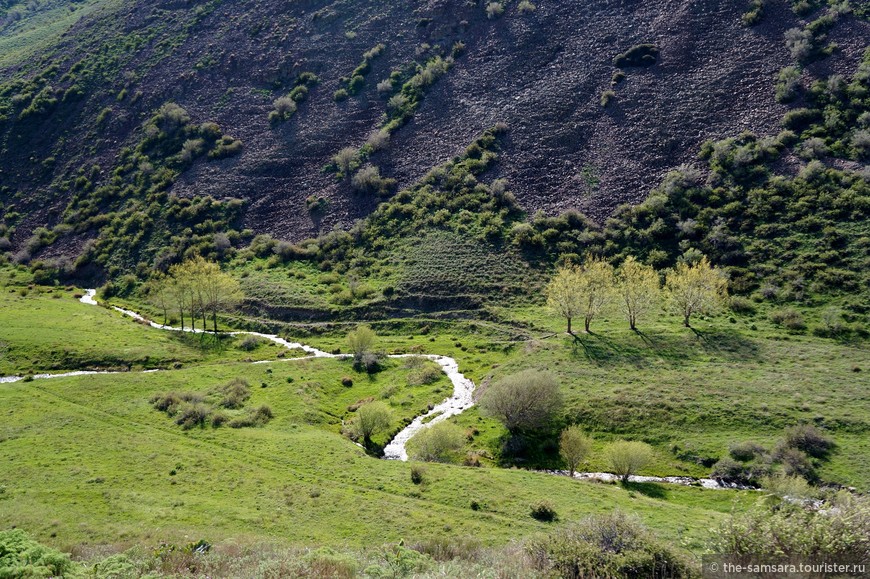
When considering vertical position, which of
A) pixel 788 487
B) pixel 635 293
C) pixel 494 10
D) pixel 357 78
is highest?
pixel 494 10

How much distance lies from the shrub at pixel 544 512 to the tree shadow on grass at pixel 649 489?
969 cm

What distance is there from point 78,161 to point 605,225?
405 ft

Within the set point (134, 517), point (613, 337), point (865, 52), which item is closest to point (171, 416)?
point (134, 517)

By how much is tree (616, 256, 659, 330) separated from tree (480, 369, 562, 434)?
22.1 metres

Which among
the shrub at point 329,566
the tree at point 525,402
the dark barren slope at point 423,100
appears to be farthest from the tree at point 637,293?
the shrub at point 329,566

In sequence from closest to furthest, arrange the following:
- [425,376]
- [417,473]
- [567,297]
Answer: [417,473], [425,376], [567,297]

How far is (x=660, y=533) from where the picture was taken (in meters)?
31.4

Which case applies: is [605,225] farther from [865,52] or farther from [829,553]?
[829,553]

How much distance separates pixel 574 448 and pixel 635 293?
1160 inches

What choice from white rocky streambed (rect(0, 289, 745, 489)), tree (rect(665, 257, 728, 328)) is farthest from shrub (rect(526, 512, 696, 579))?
tree (rect(665, 257, 728, 328))

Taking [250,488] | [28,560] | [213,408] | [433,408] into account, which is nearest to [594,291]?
[433,408]

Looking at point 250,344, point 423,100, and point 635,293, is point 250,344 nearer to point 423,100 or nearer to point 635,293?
point 635,293

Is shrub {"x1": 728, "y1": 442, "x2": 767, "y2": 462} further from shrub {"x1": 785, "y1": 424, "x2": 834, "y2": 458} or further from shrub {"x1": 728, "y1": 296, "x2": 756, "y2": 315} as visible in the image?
shrub {"x1": 728, "y1": 296, "x2": 756, "y2": 315}

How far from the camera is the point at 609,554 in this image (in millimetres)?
21422
